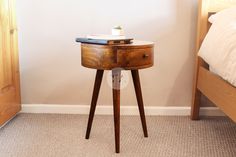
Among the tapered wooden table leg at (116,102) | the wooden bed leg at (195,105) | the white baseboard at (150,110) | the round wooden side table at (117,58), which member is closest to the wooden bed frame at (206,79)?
the wooden bed leg at (195,105)

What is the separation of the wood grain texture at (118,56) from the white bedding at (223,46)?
12.8 inches

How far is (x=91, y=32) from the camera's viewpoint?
6.75 feet

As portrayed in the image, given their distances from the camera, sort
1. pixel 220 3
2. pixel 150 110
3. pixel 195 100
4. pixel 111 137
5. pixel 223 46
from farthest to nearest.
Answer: pixel 150 110 < pixel 195 100 < pixel 220 3 < pixel 111 137 < pixel 223 46

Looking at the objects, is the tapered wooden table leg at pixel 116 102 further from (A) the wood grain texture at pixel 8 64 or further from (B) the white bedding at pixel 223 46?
(A) the wood grain texture at pixel 8 64

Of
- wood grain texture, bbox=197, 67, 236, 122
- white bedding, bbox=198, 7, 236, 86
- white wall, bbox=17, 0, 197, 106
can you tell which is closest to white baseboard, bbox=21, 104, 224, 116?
white wall, bbox=17, 0, 197, 106

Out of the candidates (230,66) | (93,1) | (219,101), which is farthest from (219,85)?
(93,1)

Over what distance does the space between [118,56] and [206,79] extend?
60cm

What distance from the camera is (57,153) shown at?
152 centimetres

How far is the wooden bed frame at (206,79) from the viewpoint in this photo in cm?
149

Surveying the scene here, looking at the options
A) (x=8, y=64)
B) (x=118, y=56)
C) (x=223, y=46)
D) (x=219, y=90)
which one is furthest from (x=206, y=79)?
(x=8, y=64)

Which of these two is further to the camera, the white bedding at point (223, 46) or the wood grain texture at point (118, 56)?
the wood grain texture at point (118, 56)

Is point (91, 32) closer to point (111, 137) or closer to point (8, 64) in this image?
point (8, 64)

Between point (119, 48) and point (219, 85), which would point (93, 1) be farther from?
point (219, 85)

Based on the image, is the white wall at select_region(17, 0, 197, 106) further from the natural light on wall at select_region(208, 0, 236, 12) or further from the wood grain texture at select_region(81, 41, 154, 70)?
the wood grain texture at select_region(81, 41, 154, 70)
